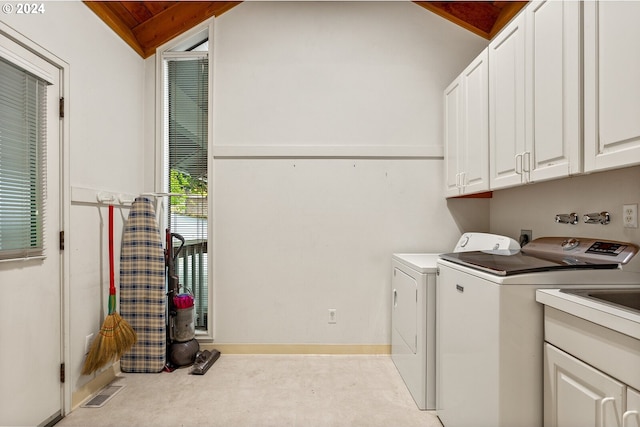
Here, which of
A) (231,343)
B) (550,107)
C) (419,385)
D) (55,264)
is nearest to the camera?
(550,107)

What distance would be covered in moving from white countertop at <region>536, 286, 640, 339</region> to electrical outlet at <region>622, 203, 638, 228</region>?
2.06 feet

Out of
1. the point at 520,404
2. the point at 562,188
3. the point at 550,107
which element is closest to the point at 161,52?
the point at 550,107

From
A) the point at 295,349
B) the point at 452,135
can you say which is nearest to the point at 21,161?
the point at 295,349

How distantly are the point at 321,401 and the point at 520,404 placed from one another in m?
1.22

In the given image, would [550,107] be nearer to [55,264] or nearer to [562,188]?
[562,188]

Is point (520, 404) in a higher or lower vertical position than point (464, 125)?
lower

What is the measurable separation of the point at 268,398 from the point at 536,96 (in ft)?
7.81

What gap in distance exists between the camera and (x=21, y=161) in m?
1.67

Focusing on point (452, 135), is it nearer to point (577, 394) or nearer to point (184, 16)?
point (577, 394)

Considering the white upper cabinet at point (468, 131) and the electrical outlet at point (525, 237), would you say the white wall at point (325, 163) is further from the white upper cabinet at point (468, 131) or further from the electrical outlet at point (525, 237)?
the electrical outlet at point (525, 237)

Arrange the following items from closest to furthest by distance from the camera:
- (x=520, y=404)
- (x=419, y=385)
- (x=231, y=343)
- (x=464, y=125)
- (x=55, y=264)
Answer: (x=520, y=404), (x=55, y=264), (x=419, y=385), (x=464, y=125), (x=231, y=343)

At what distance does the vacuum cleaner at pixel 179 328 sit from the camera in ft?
8.16

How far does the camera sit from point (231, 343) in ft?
9.12

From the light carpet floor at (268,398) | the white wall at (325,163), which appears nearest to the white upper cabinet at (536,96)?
the white wall at (325,163)
